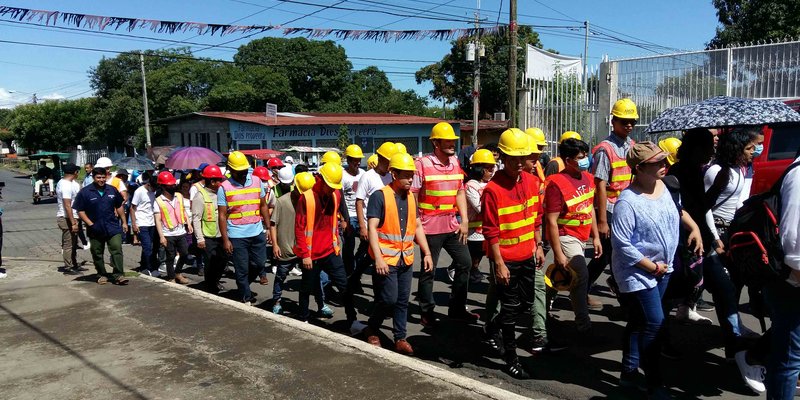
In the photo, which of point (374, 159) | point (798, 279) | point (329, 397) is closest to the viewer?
point (798, 279)

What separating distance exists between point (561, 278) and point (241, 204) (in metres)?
3.69

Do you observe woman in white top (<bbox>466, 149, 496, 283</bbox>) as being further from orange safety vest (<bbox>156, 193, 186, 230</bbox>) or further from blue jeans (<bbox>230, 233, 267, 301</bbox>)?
orange safety vest (<bbox>156, 193, 186, 230</bbox>)

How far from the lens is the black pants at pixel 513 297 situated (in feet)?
15.2

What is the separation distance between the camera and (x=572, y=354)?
5.20m

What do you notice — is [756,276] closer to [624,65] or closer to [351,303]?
[351,303]

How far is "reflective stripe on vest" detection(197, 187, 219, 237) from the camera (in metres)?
7.77

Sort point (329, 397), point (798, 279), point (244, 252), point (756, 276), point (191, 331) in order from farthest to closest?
point (244, 252) < point (191, 331) < point (329, 397) < point (756, 276) < point (798, 279)

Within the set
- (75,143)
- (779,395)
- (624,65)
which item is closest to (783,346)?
(779,395)

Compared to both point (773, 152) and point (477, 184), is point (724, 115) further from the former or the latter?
point (773, 152)

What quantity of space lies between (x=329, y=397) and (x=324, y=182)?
7.85 feet

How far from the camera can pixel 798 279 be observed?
3283mm

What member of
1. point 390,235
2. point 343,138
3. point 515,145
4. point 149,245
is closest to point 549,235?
point 515,145

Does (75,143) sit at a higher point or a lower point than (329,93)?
lower

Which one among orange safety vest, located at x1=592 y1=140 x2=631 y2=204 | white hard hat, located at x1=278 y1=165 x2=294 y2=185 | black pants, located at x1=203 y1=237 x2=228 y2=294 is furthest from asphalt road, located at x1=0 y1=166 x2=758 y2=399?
white hard hat, located at x1=278 y1=165 x2=294 y2=185
